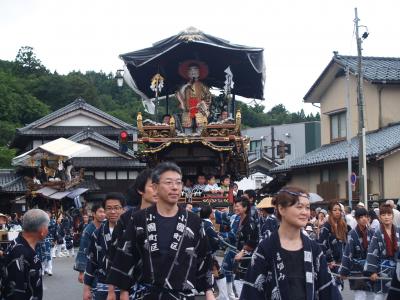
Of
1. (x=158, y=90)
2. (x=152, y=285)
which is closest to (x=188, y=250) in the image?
(x=152, y=285)

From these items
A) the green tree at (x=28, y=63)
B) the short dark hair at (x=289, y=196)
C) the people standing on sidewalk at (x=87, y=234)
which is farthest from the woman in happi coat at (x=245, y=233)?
the green tree at (x=28, y=63)

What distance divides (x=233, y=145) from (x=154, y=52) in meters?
3.74

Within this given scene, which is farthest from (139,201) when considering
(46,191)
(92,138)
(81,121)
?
(81,121)

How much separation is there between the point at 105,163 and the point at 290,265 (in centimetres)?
3944

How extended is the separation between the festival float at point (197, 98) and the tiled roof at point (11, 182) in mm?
20340

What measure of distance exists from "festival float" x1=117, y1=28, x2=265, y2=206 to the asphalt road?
4.02 metres

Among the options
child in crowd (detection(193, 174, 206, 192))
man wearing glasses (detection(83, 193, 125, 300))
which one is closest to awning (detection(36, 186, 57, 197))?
child in crowd (detection(193, 174, 206, 192))

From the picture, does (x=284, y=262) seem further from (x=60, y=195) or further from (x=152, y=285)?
(x=60, y=195)

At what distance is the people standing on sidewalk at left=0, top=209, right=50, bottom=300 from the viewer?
253 inches

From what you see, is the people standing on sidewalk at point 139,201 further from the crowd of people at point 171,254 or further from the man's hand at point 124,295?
the man's hand at point 124,295

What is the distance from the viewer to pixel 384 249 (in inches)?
360

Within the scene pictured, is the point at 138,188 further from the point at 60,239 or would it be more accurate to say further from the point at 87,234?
the point at 60,239

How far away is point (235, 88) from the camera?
2495cm

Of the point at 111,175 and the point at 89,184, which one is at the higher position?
the point at 111,175
